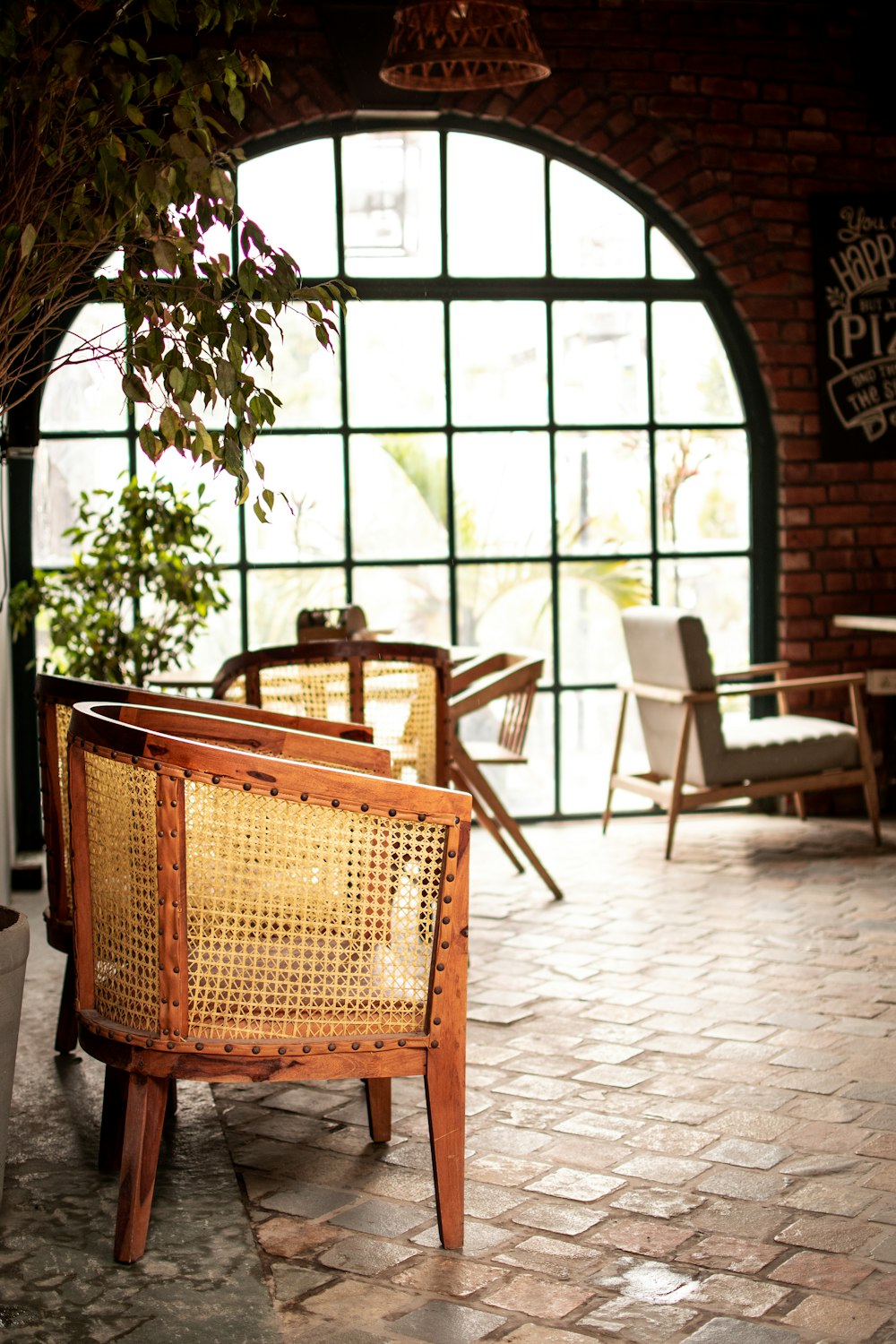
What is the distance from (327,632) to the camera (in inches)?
197

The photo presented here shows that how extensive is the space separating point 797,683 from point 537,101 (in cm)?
248

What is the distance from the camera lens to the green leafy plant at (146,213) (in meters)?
2.27

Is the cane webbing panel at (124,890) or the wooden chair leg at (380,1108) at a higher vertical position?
the cane webbing panel at (124,890)

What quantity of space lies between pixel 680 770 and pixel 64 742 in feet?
9.23

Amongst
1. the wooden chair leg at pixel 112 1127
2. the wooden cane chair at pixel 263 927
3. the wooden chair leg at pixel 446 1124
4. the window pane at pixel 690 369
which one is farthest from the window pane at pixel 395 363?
the wooden chair leg at pixel 446 1124

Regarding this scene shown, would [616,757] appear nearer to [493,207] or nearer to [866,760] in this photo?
[866,760]

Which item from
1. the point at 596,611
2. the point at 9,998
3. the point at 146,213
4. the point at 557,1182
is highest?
the point at 146,213

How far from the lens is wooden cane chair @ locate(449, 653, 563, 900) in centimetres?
498

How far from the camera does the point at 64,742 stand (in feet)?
10.5

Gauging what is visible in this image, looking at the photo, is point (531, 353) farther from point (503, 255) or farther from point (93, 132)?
point (93, 132)

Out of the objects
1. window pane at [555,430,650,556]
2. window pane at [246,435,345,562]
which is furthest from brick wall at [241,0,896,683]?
window pane at [246,435,345,562]

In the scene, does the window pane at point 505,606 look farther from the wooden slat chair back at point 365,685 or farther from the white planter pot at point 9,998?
the white planter pot at point 9,998

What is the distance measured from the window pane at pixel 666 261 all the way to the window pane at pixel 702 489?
0.64 metres

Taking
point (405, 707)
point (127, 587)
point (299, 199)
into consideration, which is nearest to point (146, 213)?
point (405, 707)
